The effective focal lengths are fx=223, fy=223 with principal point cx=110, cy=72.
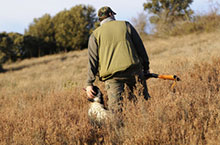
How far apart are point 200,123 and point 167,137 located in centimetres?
41

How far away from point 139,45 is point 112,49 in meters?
0.47

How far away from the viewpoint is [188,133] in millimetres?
2314

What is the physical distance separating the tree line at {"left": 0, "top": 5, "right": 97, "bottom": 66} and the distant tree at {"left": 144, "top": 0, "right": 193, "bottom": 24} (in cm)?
1255

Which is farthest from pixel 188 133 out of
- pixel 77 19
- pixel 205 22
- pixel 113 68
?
pixel 77 19

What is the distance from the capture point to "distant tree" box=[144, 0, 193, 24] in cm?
2525

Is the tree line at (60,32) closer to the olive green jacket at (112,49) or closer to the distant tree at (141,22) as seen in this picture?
the distant tree at (141,22)

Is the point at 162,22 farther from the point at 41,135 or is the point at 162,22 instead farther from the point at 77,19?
the point at 41,135

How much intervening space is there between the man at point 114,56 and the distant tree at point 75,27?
114 feet

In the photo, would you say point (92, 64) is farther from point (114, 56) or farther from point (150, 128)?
point (150, 128)

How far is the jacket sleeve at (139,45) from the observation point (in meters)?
3.26

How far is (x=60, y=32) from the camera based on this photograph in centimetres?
3834

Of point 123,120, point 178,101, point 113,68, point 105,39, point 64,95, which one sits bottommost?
point 64,95

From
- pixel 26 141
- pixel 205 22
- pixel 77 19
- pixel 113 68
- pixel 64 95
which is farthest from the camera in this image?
pixel 77 19

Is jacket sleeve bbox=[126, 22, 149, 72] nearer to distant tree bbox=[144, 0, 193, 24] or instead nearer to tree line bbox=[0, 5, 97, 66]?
distant tree bbox=[144, 0, 193, 24]
